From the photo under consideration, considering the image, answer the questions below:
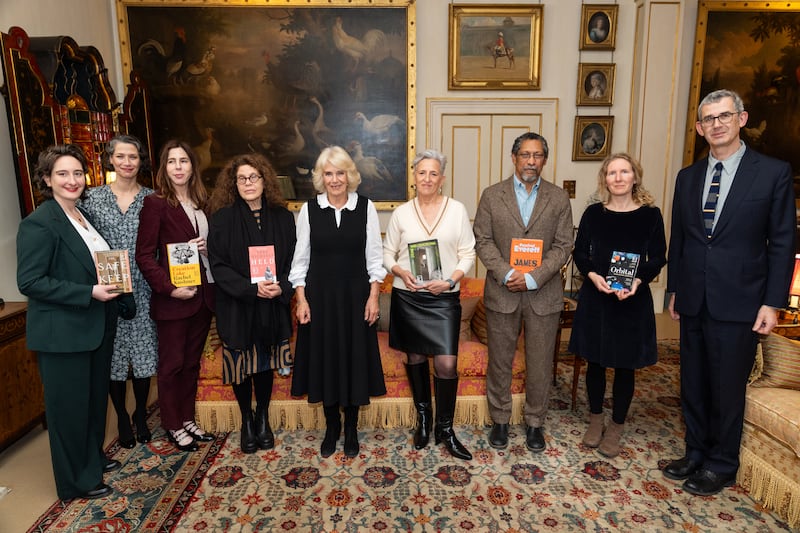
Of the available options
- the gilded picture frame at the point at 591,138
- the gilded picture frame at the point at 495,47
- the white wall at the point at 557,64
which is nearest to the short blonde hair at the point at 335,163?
the white wall at the point at 557,64

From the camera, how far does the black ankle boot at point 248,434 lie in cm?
313

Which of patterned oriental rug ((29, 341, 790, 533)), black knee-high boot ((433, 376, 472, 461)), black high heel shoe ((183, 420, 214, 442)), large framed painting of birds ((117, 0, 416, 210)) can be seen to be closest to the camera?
patterned oriental rug ((29, 341, 790, 533))

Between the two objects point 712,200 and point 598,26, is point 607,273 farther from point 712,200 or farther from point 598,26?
point 598,26

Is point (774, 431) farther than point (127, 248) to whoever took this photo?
No

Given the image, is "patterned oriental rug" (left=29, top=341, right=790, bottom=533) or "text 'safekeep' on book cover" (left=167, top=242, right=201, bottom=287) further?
"text 'safekeep' on book cover" (left=167, top=242, right=201, bottom=287)

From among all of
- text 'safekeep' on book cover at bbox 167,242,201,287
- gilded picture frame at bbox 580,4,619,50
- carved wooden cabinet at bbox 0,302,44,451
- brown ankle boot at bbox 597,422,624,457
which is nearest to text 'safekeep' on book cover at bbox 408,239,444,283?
text 'safekeep' on book cover at bbox 167,242,201,287

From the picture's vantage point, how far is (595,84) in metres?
6.13

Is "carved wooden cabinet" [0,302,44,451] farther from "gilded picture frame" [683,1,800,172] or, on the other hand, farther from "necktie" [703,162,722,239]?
"gilded picture frame" [683,1,800,172]

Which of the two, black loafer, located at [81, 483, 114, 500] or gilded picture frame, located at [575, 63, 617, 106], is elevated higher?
gilded picture frame, located at [575, 63, 617, 106]

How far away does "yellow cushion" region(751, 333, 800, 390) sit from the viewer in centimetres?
269

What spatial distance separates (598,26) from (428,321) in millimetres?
5049

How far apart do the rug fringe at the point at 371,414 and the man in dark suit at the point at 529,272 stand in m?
0.36

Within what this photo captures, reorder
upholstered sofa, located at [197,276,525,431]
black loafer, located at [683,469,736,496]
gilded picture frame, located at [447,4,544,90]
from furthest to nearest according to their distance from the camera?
gilded picture frame, located at [447,4,544,90], upholstered sofa, located at [197,276,525,431], black loafer, located at [683,469,736,496]

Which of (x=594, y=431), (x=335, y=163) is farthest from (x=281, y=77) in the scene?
(x=594, y=431)
